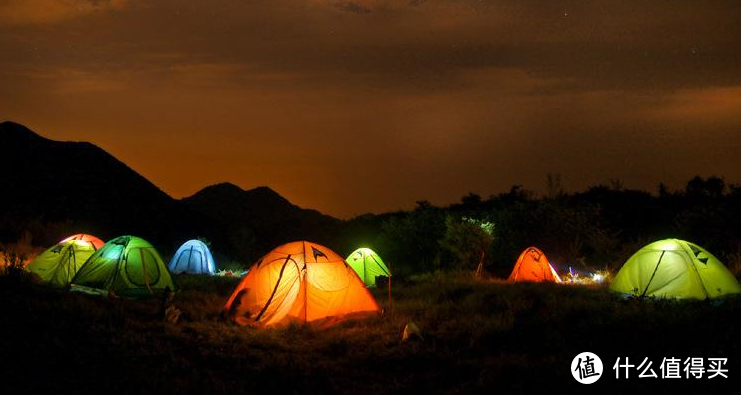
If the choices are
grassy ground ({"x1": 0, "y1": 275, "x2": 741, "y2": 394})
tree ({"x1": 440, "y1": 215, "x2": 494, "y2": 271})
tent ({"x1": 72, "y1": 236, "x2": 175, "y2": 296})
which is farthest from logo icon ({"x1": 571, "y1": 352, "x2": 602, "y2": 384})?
tree ({"x1": 440, "y1": 215, "x2": 494, "y2": 271})

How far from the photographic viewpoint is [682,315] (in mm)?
10805

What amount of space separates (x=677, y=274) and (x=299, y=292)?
7942 mm

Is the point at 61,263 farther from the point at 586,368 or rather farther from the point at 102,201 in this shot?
the point at 102,201

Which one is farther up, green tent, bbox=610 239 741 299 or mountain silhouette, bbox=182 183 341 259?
mountain silhouette, bbox=182 183 341 259

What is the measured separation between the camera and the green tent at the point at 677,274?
1314 centimetres

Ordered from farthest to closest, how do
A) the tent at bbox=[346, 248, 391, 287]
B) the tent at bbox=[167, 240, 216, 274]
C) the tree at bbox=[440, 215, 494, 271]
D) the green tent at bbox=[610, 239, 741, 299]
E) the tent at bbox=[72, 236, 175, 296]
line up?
the tree at bbox=[440, 215, 494, 271] < the tent at bbox=[167, 240, 216, 274] < the tent at bbox=[346, 248, 391, 287] < the tent at bbox=[72, 236, 175, 296] < the green tent at bbox=[610, 239, 741, 299]

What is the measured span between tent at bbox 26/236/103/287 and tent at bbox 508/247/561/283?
38.3ft

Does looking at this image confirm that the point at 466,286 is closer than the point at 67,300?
No

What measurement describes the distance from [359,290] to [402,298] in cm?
259

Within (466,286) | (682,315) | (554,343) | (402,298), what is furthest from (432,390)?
(466,286)

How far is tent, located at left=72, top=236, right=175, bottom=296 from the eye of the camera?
1441 cm

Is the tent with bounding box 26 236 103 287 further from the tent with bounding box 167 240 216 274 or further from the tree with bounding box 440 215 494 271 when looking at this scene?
the tree with bounding box 440 215 494 271

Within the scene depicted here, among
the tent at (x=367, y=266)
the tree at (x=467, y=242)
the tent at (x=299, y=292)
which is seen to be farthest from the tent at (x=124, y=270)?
the tree at (x=467, y=242)

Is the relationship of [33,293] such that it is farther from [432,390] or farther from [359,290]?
[432,390]
